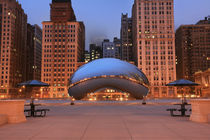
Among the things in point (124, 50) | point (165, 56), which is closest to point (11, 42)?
point (124, 50)

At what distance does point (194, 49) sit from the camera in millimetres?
164875

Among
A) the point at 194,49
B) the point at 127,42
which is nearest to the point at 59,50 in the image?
the point at 127,42

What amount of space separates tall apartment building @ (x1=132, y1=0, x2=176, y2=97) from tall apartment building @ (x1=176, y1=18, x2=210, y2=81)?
53.7m

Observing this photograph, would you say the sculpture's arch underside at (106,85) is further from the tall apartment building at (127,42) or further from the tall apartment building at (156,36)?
the tall apartment building at (127,42)

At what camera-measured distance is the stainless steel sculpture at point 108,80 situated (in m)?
47.1

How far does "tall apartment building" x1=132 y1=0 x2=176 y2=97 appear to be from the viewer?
11831 cm

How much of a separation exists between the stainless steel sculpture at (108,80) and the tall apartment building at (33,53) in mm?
130720

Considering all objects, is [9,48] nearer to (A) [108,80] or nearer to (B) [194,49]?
(A) [108,80]

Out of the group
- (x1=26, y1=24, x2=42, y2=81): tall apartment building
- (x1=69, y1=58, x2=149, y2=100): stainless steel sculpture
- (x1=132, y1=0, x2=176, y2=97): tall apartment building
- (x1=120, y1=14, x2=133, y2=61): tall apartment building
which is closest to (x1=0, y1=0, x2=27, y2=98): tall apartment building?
(x1=26, y1=24, x2=42, y2=81): tall apartment building

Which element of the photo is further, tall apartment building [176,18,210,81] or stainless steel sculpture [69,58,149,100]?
tall apartment building [176,18,210,81]

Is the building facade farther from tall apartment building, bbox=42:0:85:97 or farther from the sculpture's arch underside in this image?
the sculpture's arch underside

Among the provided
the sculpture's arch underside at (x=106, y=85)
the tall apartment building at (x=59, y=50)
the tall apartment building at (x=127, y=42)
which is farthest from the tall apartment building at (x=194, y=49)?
the sculpture's arch underside at (x=106, y=85)

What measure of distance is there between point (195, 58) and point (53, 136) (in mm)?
173271

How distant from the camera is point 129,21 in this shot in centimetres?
17300
